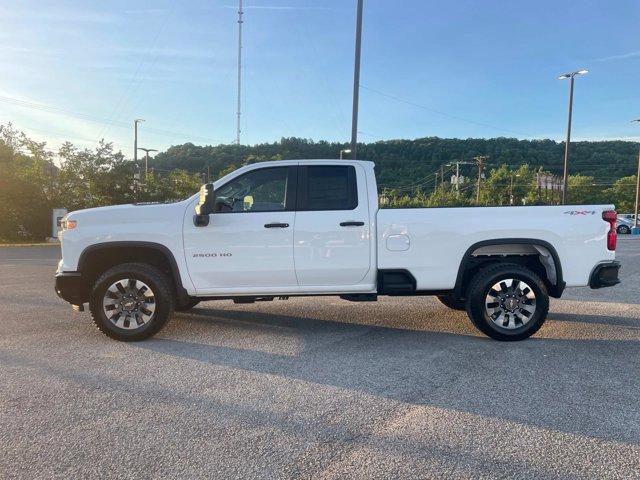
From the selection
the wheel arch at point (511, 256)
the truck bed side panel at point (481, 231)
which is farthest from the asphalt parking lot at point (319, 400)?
the truck bed side panel at point (481, 231)

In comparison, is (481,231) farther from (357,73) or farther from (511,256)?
(357,73)

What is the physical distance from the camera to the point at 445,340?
5566 millimetres

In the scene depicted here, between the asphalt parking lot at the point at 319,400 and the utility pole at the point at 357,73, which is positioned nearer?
the asphalt parking lot at the point at 319,400

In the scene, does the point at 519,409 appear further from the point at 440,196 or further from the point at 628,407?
the point at 440,196

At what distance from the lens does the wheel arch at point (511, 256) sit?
5504mm

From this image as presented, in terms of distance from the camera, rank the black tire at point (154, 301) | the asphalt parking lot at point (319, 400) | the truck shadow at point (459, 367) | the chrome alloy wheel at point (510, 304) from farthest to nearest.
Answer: the chrome alloy wheel at point (510, 304) → the black tire at point (154, 301) → the truck shadow at point (459, 367) → the asphalt parking lot at point (319, 400)

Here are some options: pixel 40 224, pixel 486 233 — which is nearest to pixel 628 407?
pixel 486 233

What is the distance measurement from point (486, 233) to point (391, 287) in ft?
4.02

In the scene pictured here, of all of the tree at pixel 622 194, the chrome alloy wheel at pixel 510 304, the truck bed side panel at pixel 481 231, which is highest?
the tree at pixel 622 194

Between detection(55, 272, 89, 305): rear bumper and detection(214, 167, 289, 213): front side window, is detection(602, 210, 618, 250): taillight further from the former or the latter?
detection(55, 272, 89, 305): rear bumper

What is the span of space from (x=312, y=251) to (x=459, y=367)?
1959mm

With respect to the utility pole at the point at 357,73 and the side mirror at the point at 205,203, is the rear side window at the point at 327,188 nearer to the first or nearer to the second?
the side mirror at the point at 205,203

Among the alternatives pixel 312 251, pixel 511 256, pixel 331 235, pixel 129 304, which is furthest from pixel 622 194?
pixel 129 304

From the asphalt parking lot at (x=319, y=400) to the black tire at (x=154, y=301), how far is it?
17 cm
